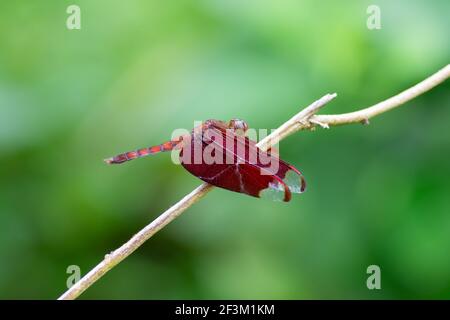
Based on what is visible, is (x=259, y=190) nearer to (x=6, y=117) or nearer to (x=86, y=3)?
(x=6, y=117)

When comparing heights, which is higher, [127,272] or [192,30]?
[192,30]

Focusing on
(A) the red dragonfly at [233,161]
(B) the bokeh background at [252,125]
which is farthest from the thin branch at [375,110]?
(B) the bokeh background at [252,125]

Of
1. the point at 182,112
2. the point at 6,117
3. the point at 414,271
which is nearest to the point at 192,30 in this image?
the point at 182,112

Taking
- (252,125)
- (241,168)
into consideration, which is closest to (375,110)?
(241,168)

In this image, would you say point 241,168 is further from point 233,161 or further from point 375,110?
point 375,110

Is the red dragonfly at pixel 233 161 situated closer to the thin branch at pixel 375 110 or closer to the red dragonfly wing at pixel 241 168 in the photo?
the red dragonfly wing at pixel 241 168

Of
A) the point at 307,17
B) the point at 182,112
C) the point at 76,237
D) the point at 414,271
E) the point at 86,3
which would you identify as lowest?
the point at 414,271
